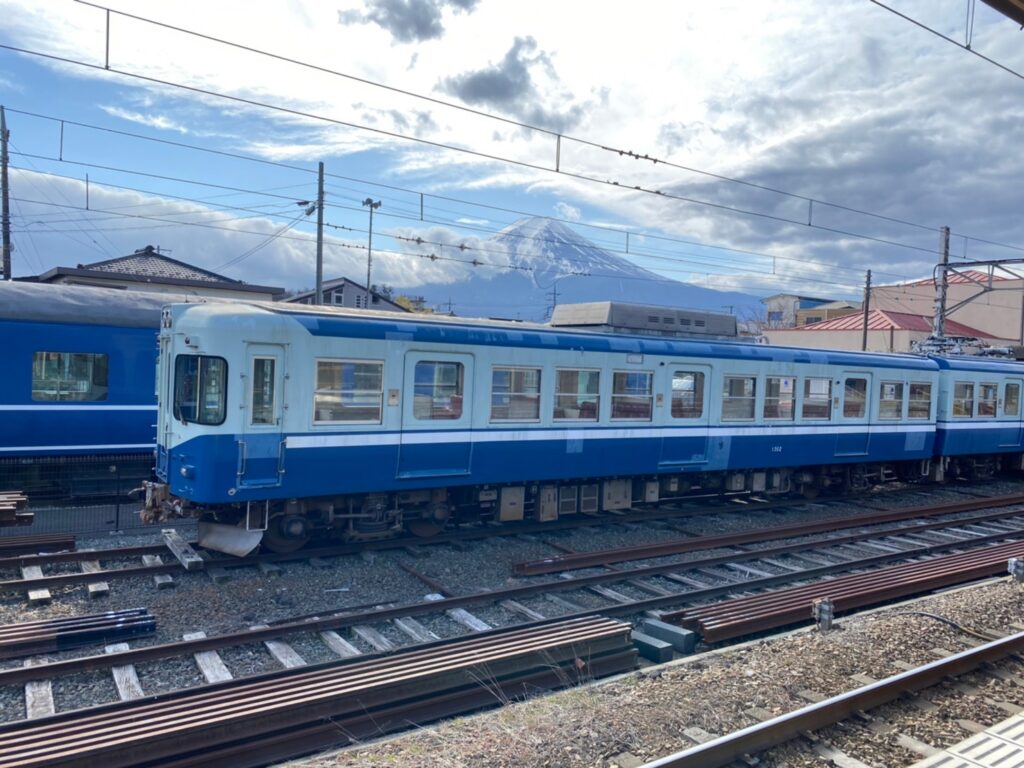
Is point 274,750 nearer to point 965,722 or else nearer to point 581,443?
point 965,722

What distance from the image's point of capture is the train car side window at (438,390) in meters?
11.3

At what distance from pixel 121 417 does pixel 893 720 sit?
1268cm

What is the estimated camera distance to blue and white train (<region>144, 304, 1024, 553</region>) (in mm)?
10016

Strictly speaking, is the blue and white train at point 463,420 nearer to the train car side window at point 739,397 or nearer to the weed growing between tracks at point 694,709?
the train car side window at point 739,397

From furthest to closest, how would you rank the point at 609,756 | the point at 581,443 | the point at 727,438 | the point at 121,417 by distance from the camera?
1. the point at 727,438
2. the point at 121,417
3. the point at 581,443
4. the point at 609,756

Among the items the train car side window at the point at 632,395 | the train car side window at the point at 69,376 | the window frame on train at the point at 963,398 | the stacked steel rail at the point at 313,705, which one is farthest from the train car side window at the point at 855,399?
the train car side window at the point at 69,376

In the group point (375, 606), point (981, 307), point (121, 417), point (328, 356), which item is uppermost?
point (981, 307)

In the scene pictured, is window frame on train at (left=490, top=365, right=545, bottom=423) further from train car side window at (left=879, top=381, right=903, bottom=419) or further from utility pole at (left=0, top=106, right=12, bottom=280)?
utility pole at (left=0, top=106, right=12, bottom=280)

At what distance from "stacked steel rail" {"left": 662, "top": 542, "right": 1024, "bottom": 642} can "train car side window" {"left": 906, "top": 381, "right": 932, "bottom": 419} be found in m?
6.81

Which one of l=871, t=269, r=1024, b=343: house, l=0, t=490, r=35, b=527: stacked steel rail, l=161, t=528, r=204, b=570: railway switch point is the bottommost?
l=161, t=528, r=204, b=570: railway switch point

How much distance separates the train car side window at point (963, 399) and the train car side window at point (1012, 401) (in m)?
1.67

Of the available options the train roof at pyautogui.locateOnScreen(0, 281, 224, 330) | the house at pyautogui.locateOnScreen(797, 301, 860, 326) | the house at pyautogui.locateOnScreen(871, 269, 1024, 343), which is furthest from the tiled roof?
the house at pyautogui.locateOnScreen(797, 301, 860, 326)

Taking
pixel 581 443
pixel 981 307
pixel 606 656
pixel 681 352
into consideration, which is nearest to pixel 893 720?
pixel 606 656

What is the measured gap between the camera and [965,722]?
6.28 meters
